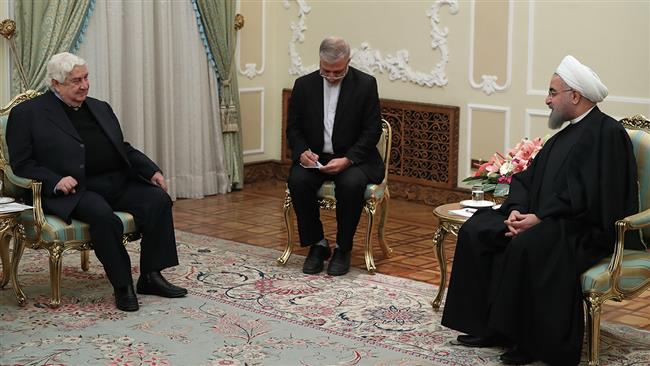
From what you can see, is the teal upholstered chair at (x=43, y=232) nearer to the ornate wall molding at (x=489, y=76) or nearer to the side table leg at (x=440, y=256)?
the side table leg at (x=440, y=256)

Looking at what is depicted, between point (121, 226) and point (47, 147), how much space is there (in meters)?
0.55

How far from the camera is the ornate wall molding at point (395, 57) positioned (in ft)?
26.2

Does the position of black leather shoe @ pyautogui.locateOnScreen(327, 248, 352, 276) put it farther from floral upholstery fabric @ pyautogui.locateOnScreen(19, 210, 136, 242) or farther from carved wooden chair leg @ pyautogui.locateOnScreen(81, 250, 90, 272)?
carved wooden chair leg @ pyautogui.locateOnScreen(81, 250, 90, 272)

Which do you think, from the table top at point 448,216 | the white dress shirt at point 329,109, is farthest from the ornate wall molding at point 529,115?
the table top at point 448,216

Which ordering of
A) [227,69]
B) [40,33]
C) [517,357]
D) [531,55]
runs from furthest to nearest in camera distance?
[227,69] < [531,55] < [40,33] < [517,357]

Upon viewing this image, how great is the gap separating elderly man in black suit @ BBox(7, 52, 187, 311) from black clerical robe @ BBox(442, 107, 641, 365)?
1.60 meters

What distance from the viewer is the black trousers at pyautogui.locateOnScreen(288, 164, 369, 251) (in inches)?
235

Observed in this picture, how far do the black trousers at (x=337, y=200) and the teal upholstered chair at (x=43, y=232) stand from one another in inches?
40.6

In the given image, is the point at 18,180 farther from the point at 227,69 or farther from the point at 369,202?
the point at 227,69

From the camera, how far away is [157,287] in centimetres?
550

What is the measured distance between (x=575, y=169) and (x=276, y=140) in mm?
4944

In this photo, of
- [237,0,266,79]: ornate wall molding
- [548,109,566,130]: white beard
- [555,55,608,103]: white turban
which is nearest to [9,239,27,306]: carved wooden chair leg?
[548,109,566,130]: white beard

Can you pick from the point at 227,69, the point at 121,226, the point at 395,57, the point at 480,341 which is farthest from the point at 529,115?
the point at 121,226

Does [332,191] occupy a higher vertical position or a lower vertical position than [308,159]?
lower
